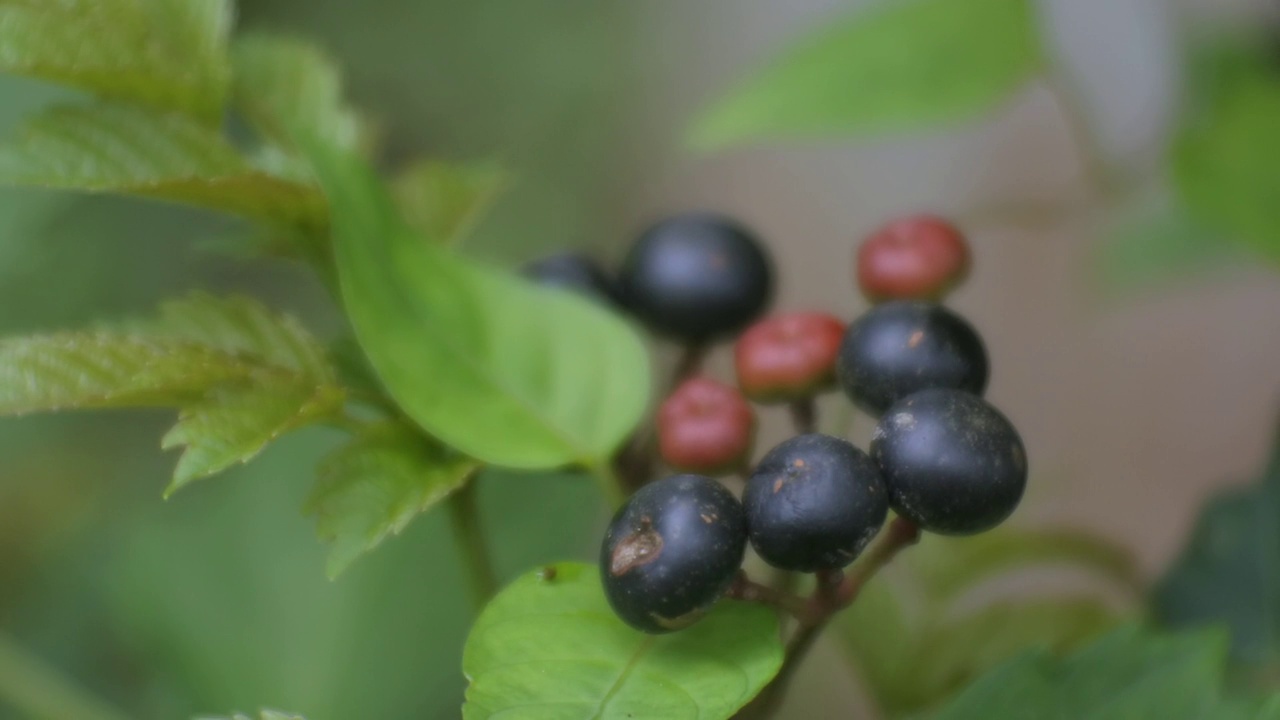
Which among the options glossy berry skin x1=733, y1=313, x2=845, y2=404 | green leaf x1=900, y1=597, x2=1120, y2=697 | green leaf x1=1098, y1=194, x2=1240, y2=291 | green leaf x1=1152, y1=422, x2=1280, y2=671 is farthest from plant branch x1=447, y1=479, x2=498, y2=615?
green leaf x1=1098, y1=194, x2=1240, y2=291

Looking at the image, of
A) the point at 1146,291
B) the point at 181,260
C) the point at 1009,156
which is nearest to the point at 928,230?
the point at 1146,291

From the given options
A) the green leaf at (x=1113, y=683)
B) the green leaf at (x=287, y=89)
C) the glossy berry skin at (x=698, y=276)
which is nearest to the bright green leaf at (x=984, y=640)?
the green leaf at (x=1113, y=683)

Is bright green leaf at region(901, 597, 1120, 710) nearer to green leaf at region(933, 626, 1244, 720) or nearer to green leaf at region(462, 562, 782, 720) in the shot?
green leaf at region(933, 626, 1244, 720)

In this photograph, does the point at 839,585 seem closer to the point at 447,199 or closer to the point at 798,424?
the point at 798,424

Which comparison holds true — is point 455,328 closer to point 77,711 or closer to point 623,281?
point 623,281

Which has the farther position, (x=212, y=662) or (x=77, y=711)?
(x=212, y=662)

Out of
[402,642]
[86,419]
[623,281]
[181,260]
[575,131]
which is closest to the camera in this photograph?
[623,281]
